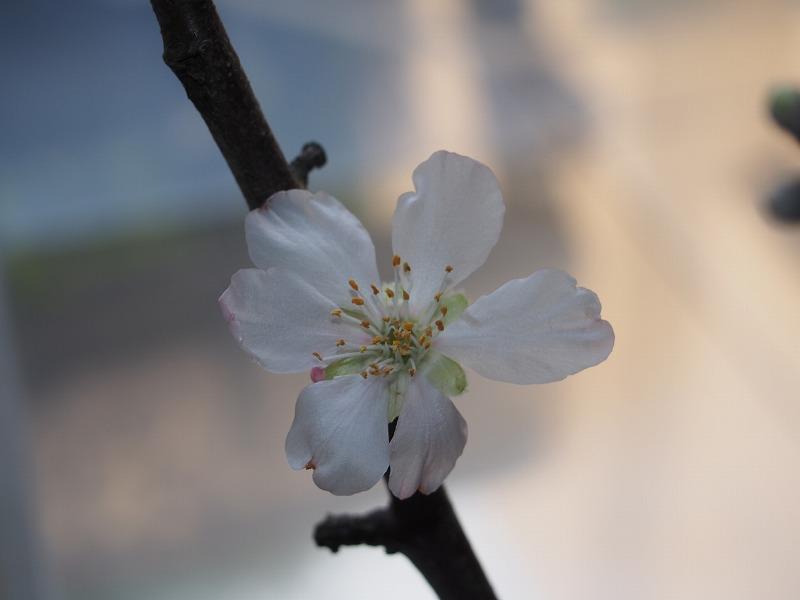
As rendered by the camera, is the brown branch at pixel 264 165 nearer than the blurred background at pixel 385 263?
Yes

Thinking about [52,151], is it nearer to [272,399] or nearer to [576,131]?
[272,399]

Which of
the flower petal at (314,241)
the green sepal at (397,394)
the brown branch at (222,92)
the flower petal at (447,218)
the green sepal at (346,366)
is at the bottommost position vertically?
the green sepal at (397,394)

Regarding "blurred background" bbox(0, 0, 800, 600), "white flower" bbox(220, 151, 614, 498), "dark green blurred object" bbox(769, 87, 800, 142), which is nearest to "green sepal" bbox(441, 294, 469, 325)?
"white flower" bbox(220, 151, 614, 498)

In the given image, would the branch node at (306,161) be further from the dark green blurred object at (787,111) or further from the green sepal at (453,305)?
the dark green blurred object at (787,111)

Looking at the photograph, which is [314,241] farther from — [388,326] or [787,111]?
[787,111]

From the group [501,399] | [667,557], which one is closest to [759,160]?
[501,399]

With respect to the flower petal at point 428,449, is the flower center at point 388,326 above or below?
above

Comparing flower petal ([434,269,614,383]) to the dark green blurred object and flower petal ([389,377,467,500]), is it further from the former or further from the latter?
the dark green blurred object

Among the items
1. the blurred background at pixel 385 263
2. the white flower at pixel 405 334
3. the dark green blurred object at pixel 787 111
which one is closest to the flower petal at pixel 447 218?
the white flower at pixel 405 334
